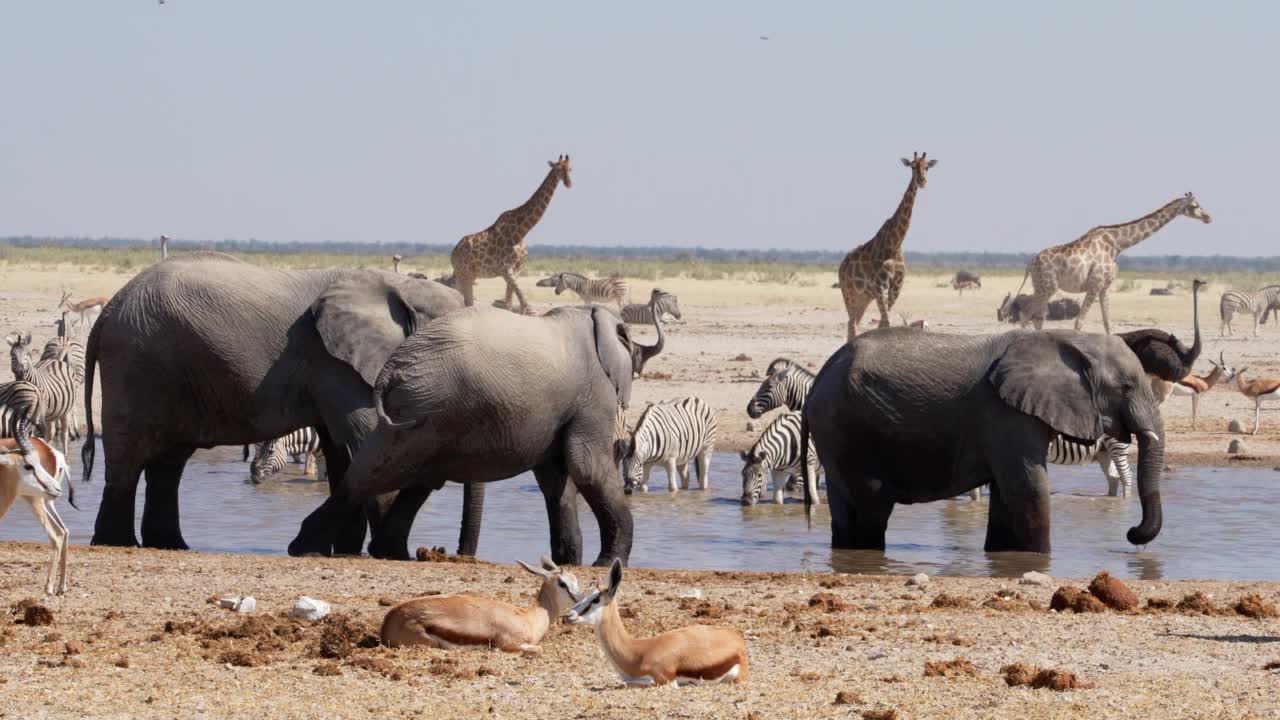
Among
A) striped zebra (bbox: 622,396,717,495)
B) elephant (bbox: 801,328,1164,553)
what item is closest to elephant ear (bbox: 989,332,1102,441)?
elephant (bbox: 801,328,1164,553)

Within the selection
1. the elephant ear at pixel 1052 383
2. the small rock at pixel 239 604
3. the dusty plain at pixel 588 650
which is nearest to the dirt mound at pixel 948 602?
the dusty plain at pixel 588 650

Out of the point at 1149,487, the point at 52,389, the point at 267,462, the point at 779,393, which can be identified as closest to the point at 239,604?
the point at 1149,487

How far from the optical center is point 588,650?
7.73 m

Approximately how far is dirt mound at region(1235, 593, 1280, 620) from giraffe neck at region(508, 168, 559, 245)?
20220 mm

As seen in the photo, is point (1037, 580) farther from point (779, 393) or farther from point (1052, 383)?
point (779, 393)

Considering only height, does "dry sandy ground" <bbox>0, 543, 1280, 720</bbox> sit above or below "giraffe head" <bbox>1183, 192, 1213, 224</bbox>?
below

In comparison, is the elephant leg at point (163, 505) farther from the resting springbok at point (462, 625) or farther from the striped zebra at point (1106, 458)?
the striped zebra at point (1106, 458)

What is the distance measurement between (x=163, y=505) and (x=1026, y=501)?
16.7 feet

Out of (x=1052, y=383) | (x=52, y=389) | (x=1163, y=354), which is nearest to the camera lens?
(x=1052, y=383)

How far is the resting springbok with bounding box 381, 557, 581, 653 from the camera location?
24.6ft

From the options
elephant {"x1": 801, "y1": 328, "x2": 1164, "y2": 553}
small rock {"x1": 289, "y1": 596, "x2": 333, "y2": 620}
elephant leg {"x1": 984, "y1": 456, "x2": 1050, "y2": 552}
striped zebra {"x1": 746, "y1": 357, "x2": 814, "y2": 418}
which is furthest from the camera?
striped zebra {"x1": 746, "y1": 357, "x2": 814, "y2": 418}

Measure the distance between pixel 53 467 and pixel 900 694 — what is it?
4.10 meters

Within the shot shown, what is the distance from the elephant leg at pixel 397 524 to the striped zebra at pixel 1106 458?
564 centimetres

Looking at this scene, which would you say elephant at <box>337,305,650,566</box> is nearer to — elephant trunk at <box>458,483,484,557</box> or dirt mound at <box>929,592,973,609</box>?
elephant trunk at <box>458,483,484,557</box>
